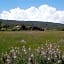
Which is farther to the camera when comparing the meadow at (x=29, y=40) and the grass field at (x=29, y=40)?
the grass field at (x=29, y=40)

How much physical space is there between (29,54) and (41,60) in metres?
0.65

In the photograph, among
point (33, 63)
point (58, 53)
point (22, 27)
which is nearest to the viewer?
point (33, 63)

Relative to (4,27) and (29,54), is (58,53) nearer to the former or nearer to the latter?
(29,54)

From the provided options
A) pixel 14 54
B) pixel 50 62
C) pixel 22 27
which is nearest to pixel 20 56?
pixel 14 54

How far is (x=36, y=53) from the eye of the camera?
1473 cm

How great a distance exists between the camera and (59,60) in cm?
1427

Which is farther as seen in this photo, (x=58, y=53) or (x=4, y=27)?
(x=4, y=27)

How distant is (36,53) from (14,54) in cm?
93

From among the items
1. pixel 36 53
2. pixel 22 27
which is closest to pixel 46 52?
pixel 36 53

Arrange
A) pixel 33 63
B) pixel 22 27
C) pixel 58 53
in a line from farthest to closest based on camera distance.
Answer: pixel 22 27
pixel 58 53
pixel 33 63

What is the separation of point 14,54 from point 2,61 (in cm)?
61

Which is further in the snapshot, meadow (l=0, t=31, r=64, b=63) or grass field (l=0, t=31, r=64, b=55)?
grass field (l=0, t=31, r=64, b=55)

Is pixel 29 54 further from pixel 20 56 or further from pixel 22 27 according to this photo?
pixel 22 27

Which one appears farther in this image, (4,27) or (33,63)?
(4,27)
